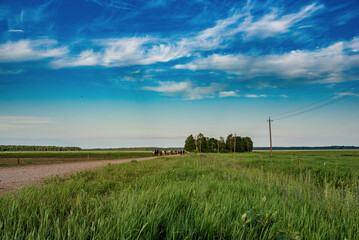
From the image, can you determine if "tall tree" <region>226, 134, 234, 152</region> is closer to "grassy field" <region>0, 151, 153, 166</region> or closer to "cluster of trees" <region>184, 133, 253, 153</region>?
"cluster of trees" <region>184, 133, 253, 153</region>

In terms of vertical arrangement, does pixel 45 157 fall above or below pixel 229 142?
below

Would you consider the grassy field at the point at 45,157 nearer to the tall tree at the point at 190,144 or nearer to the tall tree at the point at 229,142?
the tall tree at the point at 190,144

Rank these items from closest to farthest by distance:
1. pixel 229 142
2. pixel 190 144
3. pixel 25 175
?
1. pixel 25 175
2. pixel 190 144
3. pixel 229 142

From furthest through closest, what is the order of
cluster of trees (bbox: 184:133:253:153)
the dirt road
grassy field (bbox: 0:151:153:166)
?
cluster of trees (bbox: 184:133:253:153) < grassy field (bbox: 0:151:153:166) < the dirt road

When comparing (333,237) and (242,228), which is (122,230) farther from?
(333,237)

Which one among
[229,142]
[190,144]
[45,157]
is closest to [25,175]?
[45,157]

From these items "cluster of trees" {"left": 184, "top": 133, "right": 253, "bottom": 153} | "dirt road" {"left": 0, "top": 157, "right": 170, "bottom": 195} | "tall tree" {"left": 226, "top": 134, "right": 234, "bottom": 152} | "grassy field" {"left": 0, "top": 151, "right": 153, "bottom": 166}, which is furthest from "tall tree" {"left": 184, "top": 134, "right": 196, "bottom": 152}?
"dirt road" {"left": 0, "top": 157, "right": 170, "bottom": 195}

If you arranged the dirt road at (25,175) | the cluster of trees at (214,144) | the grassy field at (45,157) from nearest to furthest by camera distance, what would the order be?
the dirt road at (25,175), the grassy field at (45,157), the cluster of trees at (214,144)

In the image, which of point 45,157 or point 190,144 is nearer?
point 45,157

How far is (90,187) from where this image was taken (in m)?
7.53

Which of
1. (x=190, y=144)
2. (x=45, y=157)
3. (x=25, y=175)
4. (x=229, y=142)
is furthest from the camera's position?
(x=229, y=142)

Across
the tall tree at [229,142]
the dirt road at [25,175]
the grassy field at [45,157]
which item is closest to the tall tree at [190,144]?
the tall tree at [229,142]

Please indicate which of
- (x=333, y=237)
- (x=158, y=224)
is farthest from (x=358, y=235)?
(x=158, y=224)

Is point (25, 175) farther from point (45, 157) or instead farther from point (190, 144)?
point (190, 144)
